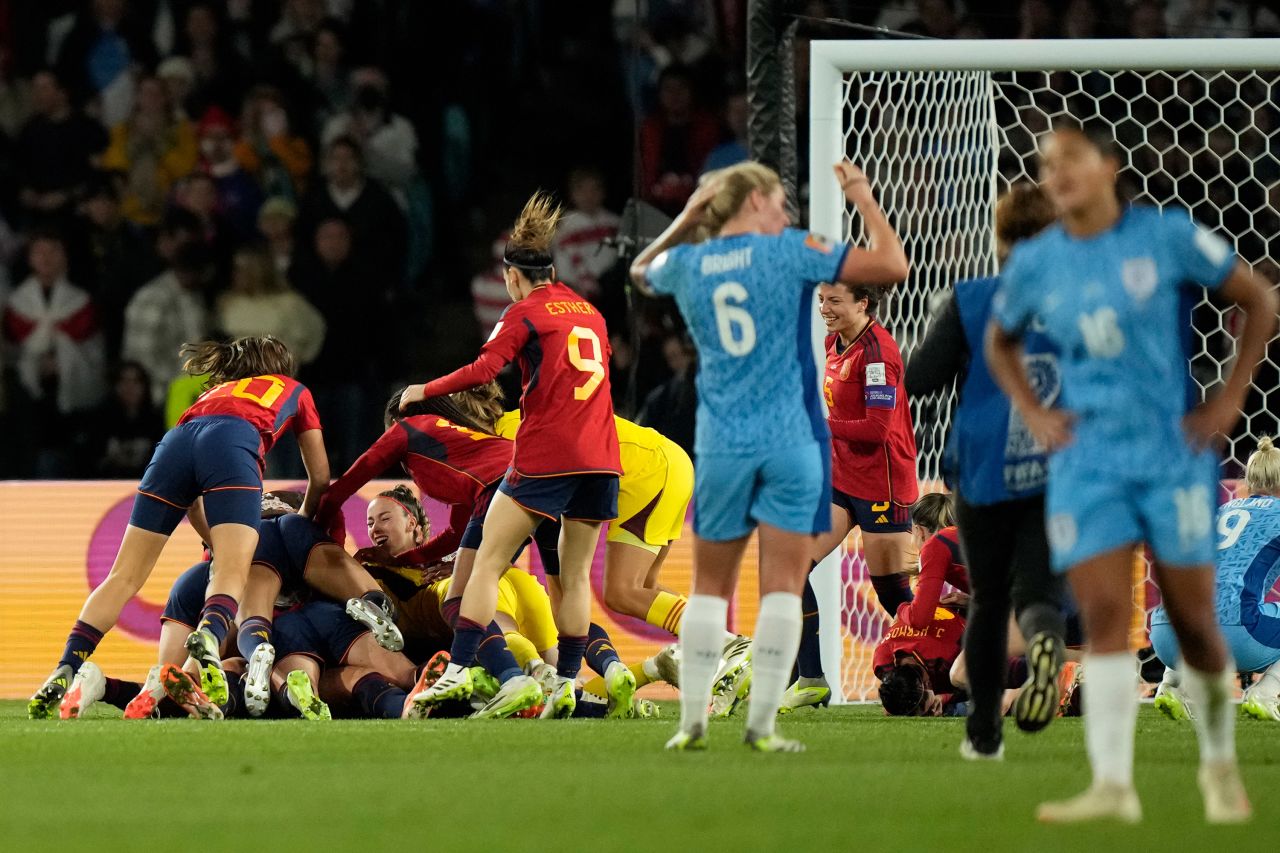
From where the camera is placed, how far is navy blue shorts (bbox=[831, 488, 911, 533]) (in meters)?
8.89

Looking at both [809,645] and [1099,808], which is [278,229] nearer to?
[809,645]

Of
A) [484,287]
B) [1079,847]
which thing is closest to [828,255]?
[1079,847]

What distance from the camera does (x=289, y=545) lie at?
8484mm

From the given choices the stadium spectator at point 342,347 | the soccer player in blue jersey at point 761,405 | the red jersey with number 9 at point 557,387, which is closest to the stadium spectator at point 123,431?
the stadium spectator at point 342,347

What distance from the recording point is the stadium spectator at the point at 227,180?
14039 mm

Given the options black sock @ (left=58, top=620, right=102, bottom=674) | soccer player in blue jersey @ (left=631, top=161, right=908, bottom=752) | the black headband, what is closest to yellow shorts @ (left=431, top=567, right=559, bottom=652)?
black sock @ (left=58, top=620, right=102, bottom=674)

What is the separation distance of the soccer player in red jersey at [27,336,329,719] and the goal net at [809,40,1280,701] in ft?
8.96

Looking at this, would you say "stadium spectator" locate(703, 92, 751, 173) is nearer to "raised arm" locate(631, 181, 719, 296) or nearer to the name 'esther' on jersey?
"raised arm" locate(631, 181, 719, 296)

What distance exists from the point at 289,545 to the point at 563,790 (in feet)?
12.9

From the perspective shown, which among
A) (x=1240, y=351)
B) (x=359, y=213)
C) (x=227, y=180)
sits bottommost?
(x=1240, y=351)

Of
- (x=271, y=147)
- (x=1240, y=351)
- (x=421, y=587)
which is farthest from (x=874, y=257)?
(x=271, y=147)

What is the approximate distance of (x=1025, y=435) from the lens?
218 inches

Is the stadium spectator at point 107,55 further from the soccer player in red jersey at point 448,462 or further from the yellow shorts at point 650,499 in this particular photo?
the yellow shorts at point 650,499

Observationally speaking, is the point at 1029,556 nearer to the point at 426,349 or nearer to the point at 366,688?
the point at 366,688
